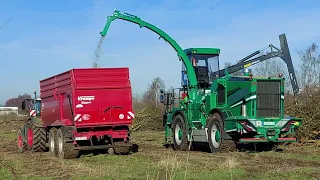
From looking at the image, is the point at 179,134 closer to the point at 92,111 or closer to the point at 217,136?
the point at 217,136

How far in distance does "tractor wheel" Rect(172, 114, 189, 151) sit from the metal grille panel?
377cm

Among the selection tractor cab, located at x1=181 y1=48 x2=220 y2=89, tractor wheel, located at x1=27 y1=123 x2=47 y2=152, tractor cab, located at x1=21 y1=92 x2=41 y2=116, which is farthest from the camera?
tractor cab, located at x1=21 y1=92 x2=41 y2=116

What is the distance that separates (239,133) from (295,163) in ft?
8.63

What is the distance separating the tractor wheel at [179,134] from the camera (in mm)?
18359

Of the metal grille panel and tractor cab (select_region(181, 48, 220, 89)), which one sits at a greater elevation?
tractor cab (select_region(181, 48, 220, 89))

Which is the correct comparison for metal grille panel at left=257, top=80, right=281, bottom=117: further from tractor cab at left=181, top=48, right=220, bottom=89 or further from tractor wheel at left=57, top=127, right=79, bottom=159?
tractor wheel at left=57, top=127, right=79, bottom=159

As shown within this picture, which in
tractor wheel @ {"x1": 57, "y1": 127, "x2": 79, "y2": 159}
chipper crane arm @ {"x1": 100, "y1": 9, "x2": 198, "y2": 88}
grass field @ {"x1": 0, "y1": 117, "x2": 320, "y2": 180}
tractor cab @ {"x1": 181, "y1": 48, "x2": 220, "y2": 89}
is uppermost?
chipper crane arm @ {"x1": 100, "y1": 9, "x2": 198, "y2": 88}

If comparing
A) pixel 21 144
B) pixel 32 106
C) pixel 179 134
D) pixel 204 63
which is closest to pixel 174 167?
pixel 179 134

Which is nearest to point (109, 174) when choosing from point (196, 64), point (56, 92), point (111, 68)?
point (111, 68)

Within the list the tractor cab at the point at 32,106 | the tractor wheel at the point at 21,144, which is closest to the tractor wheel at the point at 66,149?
the tractor cab at the point at 32,106

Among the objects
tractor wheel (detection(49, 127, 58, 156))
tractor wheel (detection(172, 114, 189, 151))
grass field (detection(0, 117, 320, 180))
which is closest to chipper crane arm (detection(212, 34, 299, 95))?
tractor wheel (detection(172, 114, 189, 151))

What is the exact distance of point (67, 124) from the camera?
1557cm

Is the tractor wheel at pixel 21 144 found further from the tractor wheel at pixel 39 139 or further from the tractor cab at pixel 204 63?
the tractor cab at pixel 204 63

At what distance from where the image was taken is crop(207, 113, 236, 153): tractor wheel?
15703mm
